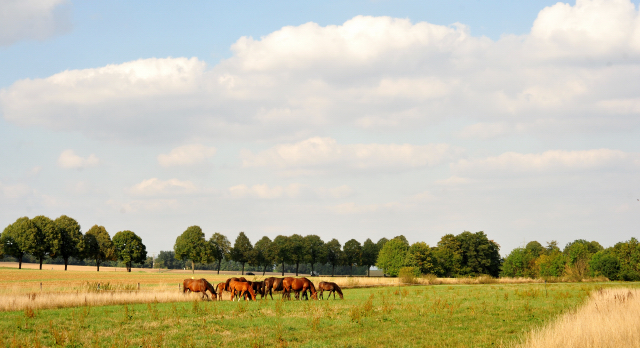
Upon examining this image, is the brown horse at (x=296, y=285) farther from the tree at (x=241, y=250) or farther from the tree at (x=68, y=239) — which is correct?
the tree at (x=241, y=250)

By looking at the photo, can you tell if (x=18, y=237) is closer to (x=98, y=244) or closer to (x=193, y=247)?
(x=98, y=244)

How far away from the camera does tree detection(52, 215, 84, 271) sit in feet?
378

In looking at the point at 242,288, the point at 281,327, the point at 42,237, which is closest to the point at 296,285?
the point at 242,288

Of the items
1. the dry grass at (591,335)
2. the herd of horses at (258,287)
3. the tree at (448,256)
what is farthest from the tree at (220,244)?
the dry grass at (591,335)

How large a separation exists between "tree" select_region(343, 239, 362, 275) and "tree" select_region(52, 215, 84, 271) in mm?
86124

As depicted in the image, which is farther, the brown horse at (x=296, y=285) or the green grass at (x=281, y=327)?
the brown horse at (x=296, y=285)

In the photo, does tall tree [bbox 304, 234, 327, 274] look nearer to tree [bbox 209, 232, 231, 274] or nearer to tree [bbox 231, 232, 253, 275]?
tree [bbox 231, 232, 253, 275]

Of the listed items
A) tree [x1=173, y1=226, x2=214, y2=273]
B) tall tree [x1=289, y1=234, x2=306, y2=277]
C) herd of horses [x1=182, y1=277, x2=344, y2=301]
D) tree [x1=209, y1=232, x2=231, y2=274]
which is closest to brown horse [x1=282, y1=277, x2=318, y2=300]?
herd of horses [x1=182, y1=277, x2=344, y2=301]

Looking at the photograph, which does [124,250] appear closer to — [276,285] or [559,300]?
[276,285]

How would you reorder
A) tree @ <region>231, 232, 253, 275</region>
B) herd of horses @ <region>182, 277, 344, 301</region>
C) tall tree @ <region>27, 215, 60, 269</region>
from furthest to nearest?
tree @ <region>231, 232, 253, 275</region>
tall tree @ <region>27, 215, 60, 269</region>
herd of horses @ <region>182, 277, 344, 301</region>

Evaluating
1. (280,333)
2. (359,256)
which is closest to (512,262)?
(359,256)

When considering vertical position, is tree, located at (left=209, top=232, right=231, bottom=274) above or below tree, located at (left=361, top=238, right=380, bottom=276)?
above

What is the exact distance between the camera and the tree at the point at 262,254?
145m

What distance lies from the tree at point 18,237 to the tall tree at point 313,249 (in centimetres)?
8262
